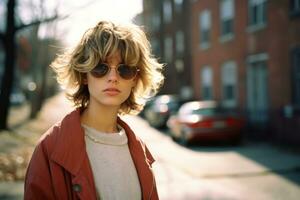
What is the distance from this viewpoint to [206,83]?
24.3 meters

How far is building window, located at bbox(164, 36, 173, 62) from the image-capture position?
3709 cm

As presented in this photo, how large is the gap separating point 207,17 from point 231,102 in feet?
17.5

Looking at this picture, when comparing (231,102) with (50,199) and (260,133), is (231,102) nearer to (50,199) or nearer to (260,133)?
(260,133)

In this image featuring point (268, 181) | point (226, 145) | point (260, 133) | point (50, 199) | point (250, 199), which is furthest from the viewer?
point (260, 133)

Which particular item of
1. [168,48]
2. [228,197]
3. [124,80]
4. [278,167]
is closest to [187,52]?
[168,48]

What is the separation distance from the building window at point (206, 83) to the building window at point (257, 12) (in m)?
5.53

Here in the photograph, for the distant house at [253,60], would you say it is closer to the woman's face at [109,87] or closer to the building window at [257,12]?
the building window at [257,12]

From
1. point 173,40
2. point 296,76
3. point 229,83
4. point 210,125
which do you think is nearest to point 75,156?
point 210,125

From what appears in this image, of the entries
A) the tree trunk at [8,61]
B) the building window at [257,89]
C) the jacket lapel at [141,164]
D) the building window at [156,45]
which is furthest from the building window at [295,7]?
the building window at [156,45]

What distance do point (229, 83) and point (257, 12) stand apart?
4.02 m

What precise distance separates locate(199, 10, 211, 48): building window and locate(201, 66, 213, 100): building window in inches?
50.4

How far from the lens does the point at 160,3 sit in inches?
1570

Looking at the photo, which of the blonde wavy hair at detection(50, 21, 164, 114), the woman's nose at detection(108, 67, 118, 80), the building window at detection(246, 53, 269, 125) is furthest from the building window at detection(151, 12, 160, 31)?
the woman's nose at detection(108, 67, 118, 80)

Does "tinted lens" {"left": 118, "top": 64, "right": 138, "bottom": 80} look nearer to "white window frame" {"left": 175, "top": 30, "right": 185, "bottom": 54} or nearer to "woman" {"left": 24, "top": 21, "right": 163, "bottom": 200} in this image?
"woman" {"left": 24, "top": 21, "right": 163, "bottom": 200}
